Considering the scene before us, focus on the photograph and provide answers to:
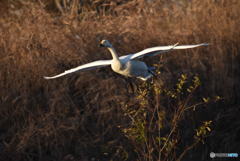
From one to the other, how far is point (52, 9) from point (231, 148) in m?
6.49

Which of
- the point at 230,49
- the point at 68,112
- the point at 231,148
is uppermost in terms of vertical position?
the point at 230,49

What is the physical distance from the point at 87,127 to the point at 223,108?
161 cm

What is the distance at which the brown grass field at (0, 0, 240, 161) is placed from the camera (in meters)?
7.52

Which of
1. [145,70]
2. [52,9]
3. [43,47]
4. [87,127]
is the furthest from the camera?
[52,9]

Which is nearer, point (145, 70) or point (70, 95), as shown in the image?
point (145, 70)

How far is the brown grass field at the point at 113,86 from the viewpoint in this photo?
752 centimetres

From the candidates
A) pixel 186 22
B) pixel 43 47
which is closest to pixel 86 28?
pixel 43 47

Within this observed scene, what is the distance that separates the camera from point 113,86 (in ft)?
26.0

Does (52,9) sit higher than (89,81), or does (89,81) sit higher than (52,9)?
(52,9)

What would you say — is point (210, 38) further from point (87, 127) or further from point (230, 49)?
point (87, 127)

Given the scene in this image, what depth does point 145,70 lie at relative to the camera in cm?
727

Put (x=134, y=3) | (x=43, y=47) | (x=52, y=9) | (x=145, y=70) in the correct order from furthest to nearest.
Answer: (x=52, y=9), (x=134, y=3), (x=43, y=47), (x=145, y=70)

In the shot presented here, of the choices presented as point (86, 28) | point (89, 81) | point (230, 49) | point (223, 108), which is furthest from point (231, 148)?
point (86, 28)

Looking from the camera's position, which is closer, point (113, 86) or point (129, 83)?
point (129, 83)
